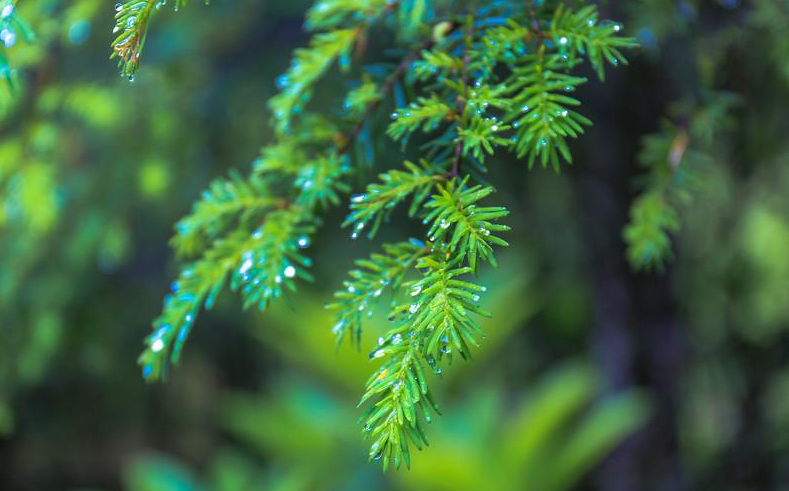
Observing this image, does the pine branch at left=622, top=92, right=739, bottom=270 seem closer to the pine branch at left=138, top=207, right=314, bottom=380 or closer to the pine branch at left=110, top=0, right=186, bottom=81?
the pine branch at left=138, top=207, right=314, bottom=380

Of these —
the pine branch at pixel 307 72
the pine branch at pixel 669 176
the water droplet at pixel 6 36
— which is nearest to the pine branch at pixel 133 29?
the water droplet at pixel 6 36

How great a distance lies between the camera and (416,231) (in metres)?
2.60

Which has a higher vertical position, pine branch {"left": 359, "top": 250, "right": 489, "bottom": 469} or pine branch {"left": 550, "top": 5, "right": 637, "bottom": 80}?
pine branch {"left": 550, "top": 5, "right": 637, "bottom": 80}

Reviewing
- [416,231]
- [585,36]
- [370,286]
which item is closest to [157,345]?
[370,286]

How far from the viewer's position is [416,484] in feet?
7.63

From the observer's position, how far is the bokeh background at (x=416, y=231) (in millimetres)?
1319

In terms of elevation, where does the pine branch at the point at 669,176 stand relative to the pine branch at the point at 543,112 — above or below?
above

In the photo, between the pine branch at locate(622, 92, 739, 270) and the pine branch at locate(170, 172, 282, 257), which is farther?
the pine branch at locate(622, 92, 739, 270)

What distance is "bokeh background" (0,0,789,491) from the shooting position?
1.32 metres

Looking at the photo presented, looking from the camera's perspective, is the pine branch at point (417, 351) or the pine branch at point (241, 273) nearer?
the pine branch at point (417, 351)

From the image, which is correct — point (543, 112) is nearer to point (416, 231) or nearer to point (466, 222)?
point (466, 222)

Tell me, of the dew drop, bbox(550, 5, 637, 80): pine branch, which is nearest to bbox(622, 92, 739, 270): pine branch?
bbox(550, 5, 637, 80): pine branch

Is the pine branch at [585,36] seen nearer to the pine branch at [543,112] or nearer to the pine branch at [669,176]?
the pine branch at [543,112]

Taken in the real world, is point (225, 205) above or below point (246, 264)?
above
